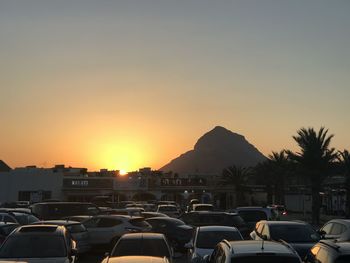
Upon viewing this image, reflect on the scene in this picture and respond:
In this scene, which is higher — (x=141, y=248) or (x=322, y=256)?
(x=322, y=256)

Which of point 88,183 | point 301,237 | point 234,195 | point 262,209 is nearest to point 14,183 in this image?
point 88,183

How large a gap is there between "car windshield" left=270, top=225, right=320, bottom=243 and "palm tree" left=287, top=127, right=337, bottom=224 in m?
28.7

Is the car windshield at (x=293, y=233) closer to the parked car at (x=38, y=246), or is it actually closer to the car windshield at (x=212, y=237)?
the car windshield at (x=212, y=237)

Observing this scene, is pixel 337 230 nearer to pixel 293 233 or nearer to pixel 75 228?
pixel 293 233

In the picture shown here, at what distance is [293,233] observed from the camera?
16469 mm

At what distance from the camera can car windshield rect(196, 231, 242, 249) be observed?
50.8 ft

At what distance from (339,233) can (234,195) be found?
6387 centimetres

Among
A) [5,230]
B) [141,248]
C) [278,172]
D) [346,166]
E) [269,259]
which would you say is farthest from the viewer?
[278,172]

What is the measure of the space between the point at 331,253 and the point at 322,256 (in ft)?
1.36

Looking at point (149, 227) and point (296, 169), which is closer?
point (149, 227)

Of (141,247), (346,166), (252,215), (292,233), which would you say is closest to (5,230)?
(141,247)

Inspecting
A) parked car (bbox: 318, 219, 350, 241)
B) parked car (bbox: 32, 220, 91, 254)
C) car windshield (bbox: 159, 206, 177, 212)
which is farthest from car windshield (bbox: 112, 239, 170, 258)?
car windshield (bbox: 159, 206, 177, 212)

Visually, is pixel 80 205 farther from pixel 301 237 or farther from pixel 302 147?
pixel 302 147

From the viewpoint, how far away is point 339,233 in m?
16.4
